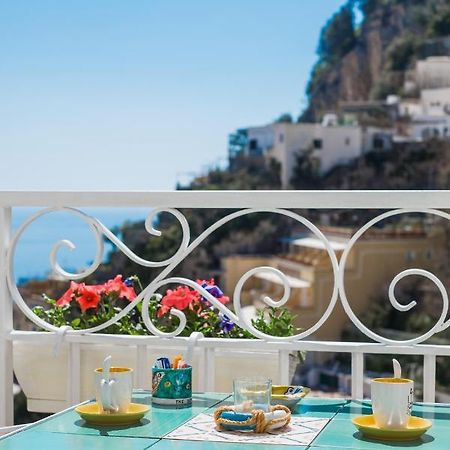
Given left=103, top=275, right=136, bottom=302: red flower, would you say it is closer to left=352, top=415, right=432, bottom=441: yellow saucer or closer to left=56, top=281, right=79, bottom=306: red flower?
left=56, top=281, right=79, bottom=306: red flower

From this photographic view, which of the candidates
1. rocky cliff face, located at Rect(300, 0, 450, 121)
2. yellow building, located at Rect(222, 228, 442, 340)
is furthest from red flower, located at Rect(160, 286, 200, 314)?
rocky cliff face, located at Rect(300, 0, 450, 121)

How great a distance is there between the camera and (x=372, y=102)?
1938 inches

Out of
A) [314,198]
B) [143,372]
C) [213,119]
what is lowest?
[143,372]

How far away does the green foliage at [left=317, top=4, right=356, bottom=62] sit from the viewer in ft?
174

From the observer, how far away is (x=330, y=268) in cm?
3828

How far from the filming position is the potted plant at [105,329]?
2359mm

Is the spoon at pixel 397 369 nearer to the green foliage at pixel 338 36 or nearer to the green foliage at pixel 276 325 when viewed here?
the green foliage at pixel 276 325

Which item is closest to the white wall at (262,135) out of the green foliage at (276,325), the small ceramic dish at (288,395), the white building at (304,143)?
the white building at (304,143)

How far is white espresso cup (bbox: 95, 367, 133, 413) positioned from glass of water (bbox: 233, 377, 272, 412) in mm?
191

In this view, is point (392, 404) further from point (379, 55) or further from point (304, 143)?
point (379, 55)

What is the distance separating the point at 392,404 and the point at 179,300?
3.18ft

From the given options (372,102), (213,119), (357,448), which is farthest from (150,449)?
(213,119)

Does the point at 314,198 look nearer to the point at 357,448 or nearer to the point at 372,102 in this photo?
the point at 357,448

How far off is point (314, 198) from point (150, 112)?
55.8 meters
